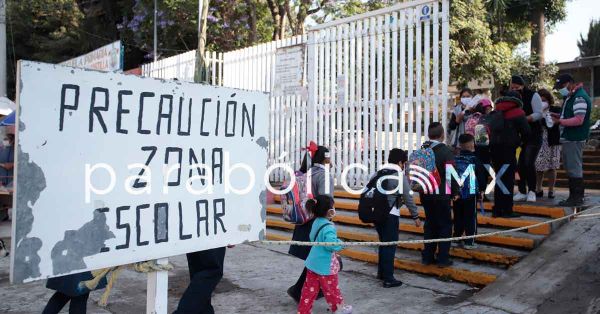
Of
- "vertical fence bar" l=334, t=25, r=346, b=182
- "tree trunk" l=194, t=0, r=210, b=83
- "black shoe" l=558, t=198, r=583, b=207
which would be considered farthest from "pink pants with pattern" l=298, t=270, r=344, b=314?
"tree trunk" l=194, t=0, r=210, b=83

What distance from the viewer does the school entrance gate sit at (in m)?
7.59

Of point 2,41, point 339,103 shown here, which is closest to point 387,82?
point 339,103

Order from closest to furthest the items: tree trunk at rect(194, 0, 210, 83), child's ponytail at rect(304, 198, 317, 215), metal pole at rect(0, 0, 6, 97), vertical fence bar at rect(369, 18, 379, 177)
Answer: child's ponytail at rect(304, 198, 317, 215), vertical fence bar at rect(369, 18, 379, 177), tree trunk at rect(194, 0, 210, 83), metal pole at rect(0, 0, 6, 97)

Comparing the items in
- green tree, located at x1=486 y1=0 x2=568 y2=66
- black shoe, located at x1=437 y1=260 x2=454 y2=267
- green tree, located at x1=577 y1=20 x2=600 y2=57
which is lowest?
black shoe, located at x1=437 y1=260 x2=454 y2=267

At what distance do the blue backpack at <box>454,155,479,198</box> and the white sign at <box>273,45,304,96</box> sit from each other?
4.42 metres

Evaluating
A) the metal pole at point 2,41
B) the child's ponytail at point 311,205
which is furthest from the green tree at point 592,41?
the child's ponytail at point 311,205

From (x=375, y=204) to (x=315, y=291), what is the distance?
4.35 ft

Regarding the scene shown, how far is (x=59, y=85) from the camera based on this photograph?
2.32 meters

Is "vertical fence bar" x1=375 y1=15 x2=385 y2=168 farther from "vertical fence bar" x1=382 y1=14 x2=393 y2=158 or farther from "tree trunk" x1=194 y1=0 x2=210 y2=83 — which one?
"tree trunk" x1=194 y1=0 x2=210 y2=83

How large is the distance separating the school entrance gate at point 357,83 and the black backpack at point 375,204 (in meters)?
2.46

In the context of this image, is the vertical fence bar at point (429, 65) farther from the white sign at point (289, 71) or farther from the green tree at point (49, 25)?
the green tree at point (49, 25)

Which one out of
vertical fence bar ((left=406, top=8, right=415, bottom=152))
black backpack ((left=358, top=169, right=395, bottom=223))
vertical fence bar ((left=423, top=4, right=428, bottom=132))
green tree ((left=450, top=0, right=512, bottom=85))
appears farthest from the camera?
green tree ((left=450, top=0, right=512, bottom=85))

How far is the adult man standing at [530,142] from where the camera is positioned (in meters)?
6.70

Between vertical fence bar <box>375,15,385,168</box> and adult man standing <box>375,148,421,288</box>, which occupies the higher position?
vertical fence bar <box>375,15,385,168</box>
